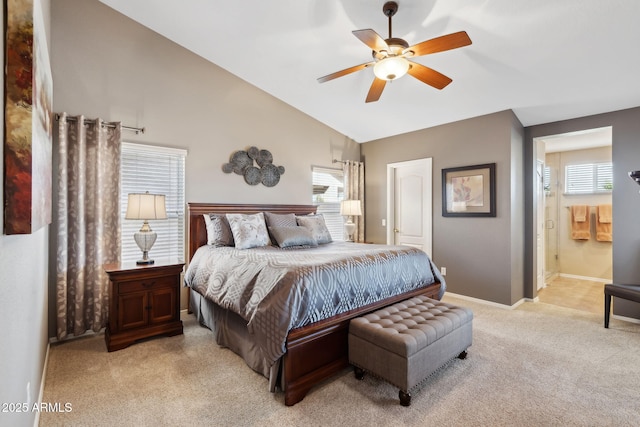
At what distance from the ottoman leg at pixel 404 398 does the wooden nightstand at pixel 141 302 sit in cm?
233

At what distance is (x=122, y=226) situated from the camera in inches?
134

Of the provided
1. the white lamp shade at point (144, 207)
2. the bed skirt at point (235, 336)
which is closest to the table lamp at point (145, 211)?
the white lamp shade at point (144, 207)

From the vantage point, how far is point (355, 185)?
19.0 feet

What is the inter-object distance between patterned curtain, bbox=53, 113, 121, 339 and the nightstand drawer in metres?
0.52

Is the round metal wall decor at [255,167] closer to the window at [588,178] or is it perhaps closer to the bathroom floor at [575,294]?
the bathroom floor at [575,294]

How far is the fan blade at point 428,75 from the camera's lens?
2592 mm

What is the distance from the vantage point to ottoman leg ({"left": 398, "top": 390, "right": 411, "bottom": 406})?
6.63 ft

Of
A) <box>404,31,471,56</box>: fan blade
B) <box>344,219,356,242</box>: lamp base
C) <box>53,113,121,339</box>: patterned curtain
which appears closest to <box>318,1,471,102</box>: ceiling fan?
<box>404,31,471,56</box>: fan blade

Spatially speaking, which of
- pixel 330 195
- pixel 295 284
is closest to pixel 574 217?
pixel 330 195

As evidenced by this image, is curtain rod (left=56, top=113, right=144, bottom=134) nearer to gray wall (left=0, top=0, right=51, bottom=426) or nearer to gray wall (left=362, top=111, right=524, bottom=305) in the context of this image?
gray wall (left=0, top=0, right=51, bottom=426)

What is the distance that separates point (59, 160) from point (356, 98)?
141 inches

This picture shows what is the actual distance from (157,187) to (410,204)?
12.9ft

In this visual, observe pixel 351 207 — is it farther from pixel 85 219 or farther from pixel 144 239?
pixel 85 219

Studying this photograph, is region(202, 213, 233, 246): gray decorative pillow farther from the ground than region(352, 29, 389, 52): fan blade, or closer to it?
closer to it
